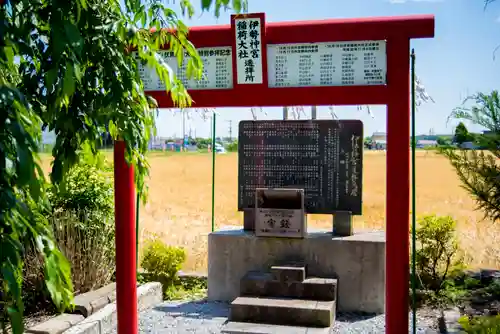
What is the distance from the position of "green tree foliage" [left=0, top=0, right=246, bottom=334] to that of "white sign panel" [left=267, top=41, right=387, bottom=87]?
1.66 metres

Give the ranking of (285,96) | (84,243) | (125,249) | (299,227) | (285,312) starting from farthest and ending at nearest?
(299,227)
(84,243)
(285,312)
(125,249)
(285,96)

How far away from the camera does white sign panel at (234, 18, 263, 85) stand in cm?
464

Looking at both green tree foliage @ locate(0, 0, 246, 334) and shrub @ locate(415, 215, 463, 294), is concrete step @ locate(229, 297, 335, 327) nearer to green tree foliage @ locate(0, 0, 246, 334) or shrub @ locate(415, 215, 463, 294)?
shrub @ locate(415, 215, 463, 294)

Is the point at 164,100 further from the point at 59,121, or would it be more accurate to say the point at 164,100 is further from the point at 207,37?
the point at 59,121

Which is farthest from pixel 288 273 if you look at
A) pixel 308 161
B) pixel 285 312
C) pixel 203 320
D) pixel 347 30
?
pixel 347 30

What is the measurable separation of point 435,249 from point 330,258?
124cm

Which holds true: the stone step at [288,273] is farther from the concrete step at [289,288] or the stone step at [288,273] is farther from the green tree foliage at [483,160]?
the green tree foliage at [483,160]

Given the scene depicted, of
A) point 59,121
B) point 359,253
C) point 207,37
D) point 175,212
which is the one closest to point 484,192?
point 359,253

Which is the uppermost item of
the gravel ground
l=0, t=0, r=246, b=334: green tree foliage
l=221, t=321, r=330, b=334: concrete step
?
l=0, t=0, r=246, b=334: green tree foliage

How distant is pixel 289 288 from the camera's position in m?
6.20

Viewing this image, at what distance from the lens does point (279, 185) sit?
681 centimetres

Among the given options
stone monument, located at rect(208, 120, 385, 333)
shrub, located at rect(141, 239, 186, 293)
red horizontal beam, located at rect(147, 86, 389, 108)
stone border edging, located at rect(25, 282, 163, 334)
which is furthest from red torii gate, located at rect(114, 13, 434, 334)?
shrub, located at rect(141, 239, 186, 293)

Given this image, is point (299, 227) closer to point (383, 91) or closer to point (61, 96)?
point (383, 91)

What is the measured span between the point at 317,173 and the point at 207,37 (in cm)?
249
